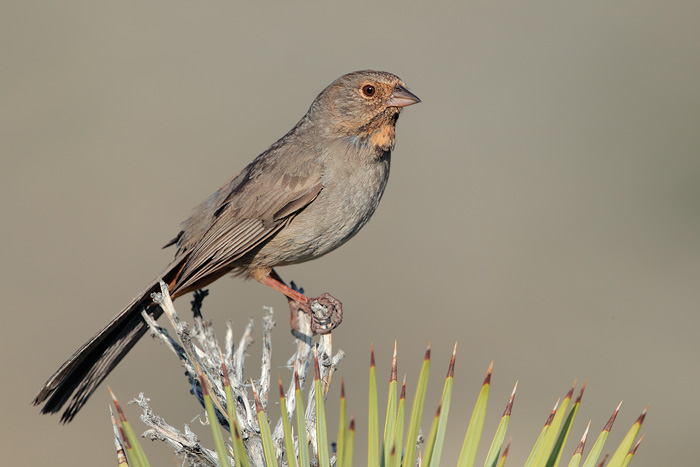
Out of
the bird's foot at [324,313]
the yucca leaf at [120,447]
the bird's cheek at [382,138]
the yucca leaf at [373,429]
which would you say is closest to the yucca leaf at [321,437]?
the yucca leaf at [373,429]

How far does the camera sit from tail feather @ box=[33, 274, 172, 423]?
13.0 feet

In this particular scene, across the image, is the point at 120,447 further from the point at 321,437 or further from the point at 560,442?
the point at 560,442

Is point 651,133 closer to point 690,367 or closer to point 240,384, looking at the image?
point 690,367

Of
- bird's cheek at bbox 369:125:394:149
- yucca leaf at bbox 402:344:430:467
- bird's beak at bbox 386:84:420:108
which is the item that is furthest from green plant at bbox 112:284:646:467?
bird's beak at bbox 386:84:420:108

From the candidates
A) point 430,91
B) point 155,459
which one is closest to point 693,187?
point 430,91

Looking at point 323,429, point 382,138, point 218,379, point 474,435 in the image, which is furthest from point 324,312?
point 474,435

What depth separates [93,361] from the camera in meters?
4.21

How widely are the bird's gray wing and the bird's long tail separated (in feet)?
1.23

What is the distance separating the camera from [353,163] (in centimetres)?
507

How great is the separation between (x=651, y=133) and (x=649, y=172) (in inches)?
35.9

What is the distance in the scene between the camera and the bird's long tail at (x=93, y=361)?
3967 millimetres

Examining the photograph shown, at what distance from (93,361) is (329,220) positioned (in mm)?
1692

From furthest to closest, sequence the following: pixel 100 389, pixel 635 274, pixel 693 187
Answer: pixel 693 187 → pixel 635 274 → pixel 100 389

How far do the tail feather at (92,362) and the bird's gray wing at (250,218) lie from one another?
0.41 m
